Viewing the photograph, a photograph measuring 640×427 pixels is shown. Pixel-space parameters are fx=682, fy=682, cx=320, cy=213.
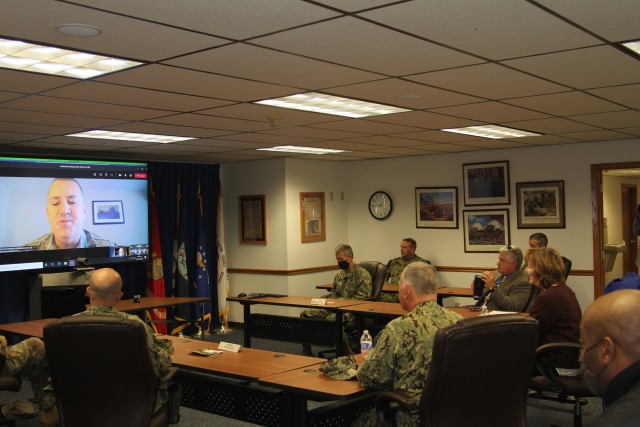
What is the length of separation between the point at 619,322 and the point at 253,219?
8175 mm

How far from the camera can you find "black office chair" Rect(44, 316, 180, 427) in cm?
328

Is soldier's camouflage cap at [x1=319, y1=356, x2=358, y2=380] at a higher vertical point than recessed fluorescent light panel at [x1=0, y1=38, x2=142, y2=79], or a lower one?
lower

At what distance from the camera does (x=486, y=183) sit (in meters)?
8.98

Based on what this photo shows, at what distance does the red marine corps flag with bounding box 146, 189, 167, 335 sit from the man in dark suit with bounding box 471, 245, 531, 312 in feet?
14.3

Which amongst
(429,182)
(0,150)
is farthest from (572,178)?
(0,150)

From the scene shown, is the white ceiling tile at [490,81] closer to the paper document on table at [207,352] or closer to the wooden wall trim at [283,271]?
the paper document on table at [207,352]

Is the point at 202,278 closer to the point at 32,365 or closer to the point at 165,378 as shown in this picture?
the point at 32,365

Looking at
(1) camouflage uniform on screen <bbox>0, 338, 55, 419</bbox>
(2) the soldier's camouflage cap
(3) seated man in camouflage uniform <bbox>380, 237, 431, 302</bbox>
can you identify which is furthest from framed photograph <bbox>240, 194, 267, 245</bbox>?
(2) the soldier's camouflage cap

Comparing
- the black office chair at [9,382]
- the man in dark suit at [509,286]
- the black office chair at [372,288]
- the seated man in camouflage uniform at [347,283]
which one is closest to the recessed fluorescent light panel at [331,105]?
the man in dark suit at [509,286]

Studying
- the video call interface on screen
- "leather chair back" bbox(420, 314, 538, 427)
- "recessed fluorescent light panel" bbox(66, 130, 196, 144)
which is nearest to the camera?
"leather chair back" bbox(420, 314, 538, 427)

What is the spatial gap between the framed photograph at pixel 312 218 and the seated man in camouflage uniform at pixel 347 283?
2068 millimetres

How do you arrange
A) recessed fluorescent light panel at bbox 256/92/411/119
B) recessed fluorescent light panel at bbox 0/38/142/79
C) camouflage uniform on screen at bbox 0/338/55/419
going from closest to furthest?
1. recessed fluorescent light panel at bbox 0/38/142/79
2. camouflage uniform on screen at bbox 0/338/55/419
3. recessed fluorescent light panel at bbox 256/92/411/119

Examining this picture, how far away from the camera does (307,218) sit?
31.4 feet

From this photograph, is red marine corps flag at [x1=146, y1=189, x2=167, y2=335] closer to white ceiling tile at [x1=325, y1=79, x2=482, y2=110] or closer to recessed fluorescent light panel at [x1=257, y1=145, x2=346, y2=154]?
recessed fluorescent light panel at [x1=257, y1=145, x2=346, y2=154]
